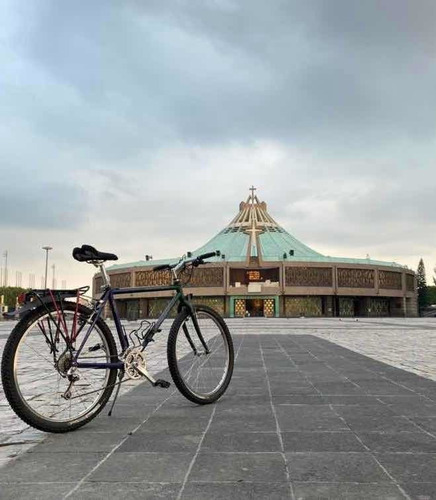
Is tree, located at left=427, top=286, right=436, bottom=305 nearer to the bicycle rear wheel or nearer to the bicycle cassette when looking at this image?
the bicycle cassette

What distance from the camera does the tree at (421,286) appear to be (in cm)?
12150

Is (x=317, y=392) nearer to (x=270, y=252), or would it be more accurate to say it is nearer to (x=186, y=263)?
(x=186, y=263)

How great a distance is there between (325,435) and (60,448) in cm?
193

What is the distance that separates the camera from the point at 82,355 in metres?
4.30

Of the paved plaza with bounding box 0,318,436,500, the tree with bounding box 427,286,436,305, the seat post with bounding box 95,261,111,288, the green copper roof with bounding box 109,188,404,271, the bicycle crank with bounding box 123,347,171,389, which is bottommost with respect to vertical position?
the paved plaza with bounding box 0,318,436,500

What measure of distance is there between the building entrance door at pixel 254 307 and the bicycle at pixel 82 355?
74797mm

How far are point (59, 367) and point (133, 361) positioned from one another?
686 mm

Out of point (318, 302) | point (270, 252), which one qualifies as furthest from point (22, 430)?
point (270, 252)

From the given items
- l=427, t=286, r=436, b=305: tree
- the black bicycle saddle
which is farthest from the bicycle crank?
l=427, t=286, r=436, b=305: tree

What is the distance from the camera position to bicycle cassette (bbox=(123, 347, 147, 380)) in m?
4.55

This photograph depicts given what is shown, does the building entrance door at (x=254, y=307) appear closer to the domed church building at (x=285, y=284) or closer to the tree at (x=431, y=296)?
the domed church building at (x=285, y=284)

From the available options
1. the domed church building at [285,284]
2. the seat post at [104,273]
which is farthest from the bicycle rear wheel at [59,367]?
the domed church building at [285,284]

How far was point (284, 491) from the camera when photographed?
106 inches

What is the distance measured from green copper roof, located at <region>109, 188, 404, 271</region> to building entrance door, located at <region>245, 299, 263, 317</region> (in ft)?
21.4
